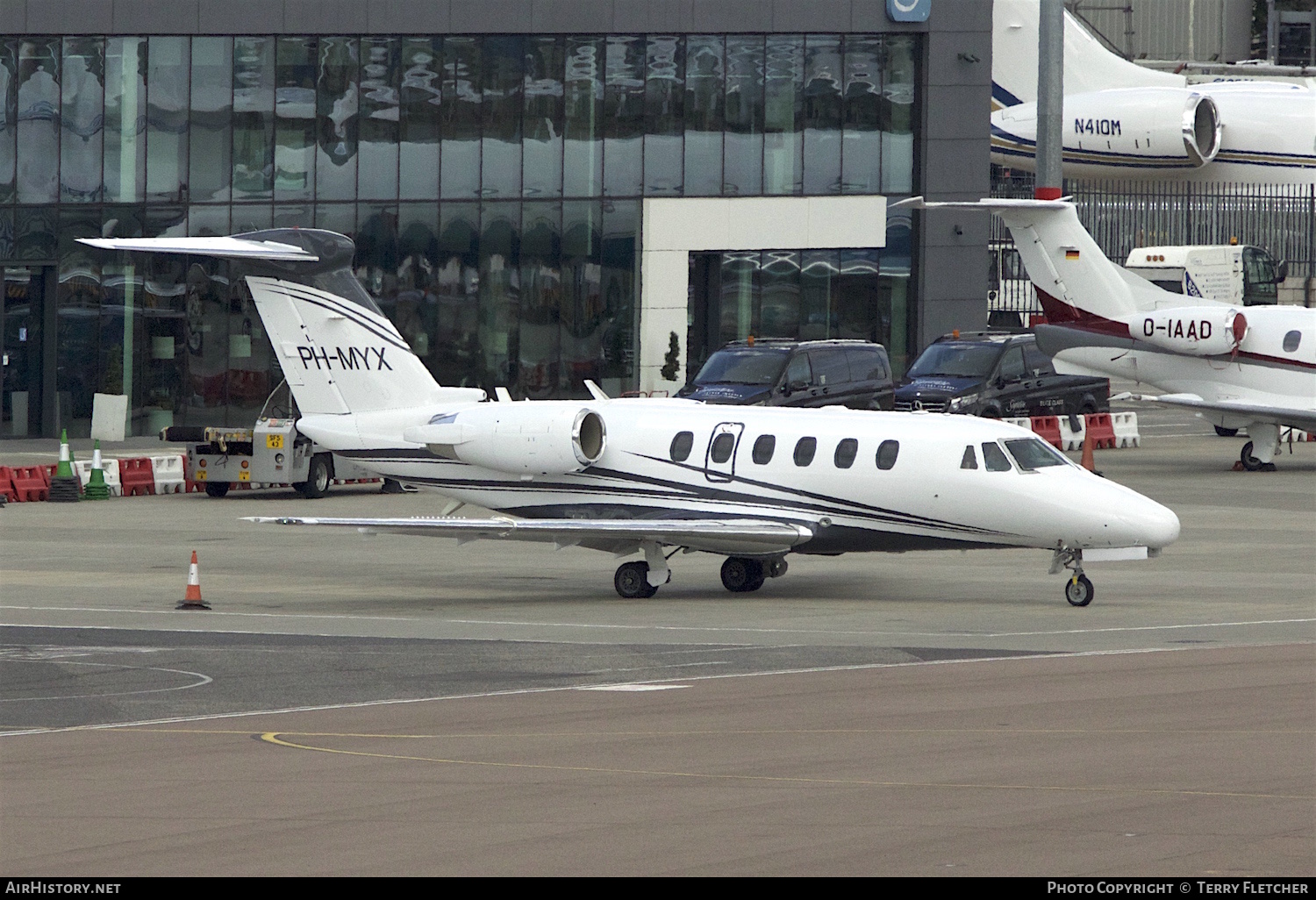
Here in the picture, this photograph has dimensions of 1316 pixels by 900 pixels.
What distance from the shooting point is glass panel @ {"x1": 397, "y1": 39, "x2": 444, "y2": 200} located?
49.8 meters

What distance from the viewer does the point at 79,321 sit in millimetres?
47844

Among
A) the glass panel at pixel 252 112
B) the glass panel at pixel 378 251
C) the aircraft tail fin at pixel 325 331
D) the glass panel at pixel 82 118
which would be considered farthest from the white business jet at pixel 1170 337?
the glass panel at pixel 82 118

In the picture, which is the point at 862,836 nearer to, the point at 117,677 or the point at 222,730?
the point at 222,730

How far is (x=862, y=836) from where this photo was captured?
32.6 feet

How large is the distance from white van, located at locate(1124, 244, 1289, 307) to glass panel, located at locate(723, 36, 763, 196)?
14.9 meters

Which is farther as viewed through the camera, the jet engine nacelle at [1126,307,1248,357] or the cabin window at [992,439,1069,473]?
A: the jet engine nacelle at [1126,307,1248,357]

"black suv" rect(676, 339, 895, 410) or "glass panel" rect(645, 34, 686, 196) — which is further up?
"glass panel" rect(645, 34, 686, 196)

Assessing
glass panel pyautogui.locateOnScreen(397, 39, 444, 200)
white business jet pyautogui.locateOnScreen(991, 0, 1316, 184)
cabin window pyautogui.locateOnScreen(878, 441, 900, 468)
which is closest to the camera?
cabin window pyautogui.locateOnScreen(878, 441, 900, 468)

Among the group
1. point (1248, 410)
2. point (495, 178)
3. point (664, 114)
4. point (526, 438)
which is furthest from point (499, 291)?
point (526, 438)

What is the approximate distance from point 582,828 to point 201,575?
51.4 feet

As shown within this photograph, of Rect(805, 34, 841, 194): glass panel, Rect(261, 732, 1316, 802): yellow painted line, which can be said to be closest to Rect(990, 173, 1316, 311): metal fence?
Rect(805, 34, 841, 194): glass panel

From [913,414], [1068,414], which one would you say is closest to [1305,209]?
[1068,414]

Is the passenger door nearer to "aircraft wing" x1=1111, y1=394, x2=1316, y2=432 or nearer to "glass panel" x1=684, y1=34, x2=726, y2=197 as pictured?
"aircraft wing" x1=1111, y1=394, x2=1316, y2=432

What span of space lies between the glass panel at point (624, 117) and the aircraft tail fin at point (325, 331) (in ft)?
85.7
